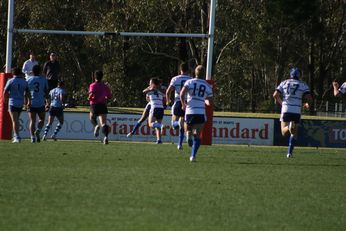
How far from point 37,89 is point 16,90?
0.52 meters

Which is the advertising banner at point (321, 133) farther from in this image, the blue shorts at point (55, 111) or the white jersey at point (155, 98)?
the blue shorts at point (55, 111)

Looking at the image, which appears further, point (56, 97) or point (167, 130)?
point (167, 130)

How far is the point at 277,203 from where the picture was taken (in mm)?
11805

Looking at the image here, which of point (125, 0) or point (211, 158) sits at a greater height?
point (125, 0)

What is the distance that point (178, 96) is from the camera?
22.2m

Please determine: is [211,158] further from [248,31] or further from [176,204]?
[248,31]

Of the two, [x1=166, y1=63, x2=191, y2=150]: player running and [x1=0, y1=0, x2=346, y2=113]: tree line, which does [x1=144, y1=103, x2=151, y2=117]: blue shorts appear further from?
[x1=0, y1=0, x2=346, y2=113]: tree line

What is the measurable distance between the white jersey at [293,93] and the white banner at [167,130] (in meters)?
9.46

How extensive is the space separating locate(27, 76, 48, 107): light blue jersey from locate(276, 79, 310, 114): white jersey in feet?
19.8

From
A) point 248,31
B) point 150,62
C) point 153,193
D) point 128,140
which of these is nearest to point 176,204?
point 153,193

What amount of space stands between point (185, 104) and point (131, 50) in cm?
3434

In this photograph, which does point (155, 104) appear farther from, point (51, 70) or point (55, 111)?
point (51, 70)

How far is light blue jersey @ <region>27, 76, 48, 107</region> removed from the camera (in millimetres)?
22328

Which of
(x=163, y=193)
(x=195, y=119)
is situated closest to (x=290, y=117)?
(x=195, y=119)
